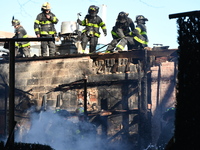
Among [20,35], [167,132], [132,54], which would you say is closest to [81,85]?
[132,54]

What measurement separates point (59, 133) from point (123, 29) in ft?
15.1

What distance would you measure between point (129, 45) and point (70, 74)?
2505 millimetres

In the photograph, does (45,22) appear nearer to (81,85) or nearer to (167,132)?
(81,85)

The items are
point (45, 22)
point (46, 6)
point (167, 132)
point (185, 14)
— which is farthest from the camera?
point (45, 22)

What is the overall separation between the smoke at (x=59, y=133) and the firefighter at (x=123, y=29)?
3295 millimetres

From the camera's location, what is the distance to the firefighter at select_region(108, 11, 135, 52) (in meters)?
15.6

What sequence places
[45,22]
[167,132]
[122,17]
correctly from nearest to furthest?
[167,132] → [122,17] → [45,22]

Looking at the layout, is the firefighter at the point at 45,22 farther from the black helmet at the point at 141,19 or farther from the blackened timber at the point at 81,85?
the black helmet at the point at 141,19

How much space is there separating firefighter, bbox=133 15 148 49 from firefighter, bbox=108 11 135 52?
0.23 metres

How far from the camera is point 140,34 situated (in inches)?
610

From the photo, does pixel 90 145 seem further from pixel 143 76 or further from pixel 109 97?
pixel 143 76

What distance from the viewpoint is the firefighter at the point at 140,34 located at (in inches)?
606

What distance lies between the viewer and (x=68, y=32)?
1719cm

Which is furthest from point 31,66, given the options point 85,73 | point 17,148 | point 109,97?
point 17,148
